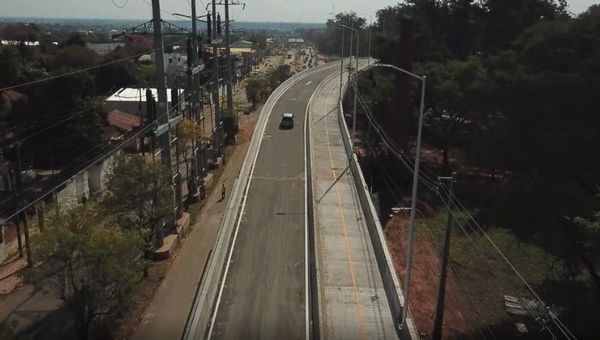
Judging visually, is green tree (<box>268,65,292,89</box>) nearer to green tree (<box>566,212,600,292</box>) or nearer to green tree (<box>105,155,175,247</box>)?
green tree (<box>105,155,175,247</box>)

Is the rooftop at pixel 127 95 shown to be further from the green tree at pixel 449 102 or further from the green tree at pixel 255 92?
the green tree at pixel 449 102

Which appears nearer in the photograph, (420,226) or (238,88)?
(420,226)

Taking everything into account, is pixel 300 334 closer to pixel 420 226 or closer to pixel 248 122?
pixel 420 226

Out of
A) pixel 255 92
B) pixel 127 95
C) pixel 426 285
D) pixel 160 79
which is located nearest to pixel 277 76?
pixel 255 92

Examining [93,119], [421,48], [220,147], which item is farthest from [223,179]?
[421,48]

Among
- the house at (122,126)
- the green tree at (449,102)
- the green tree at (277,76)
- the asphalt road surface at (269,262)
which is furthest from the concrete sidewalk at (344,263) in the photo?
the green tree at (277,76)

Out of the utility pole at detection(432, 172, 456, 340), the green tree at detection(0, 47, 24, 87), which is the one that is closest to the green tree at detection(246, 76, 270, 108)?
the green tree at detection(0, 47, 24, 87)

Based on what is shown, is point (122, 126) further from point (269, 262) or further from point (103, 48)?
point (103, 48)
